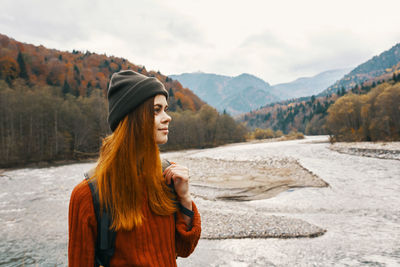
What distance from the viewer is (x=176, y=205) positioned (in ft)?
4.83

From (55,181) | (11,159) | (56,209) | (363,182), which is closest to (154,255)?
(56,209)

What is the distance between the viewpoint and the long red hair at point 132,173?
1246 millimetres

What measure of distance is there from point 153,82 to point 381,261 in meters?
8.34

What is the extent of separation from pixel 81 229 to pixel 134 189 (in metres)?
0.32

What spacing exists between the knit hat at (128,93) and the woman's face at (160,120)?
5 cm

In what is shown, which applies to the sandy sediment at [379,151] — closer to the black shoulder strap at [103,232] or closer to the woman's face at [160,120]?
the woman's face at [160,120]

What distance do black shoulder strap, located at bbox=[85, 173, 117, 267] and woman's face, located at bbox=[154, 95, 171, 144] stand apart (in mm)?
438

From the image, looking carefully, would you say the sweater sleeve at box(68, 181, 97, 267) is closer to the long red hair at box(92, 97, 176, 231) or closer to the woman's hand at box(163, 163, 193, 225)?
the long red hair at box(92, 97, 176, 231)

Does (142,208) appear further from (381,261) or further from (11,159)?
(11,159)

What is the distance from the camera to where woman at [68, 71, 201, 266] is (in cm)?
120

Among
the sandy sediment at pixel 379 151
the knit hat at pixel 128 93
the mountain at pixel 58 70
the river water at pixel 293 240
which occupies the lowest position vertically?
the river water at pixel 293 240

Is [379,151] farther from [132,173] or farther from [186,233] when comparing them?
[132,173]

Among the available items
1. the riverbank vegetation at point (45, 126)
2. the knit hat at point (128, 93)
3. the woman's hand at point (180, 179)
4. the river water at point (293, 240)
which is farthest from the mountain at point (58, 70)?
the woman's hand at point (180, 179)

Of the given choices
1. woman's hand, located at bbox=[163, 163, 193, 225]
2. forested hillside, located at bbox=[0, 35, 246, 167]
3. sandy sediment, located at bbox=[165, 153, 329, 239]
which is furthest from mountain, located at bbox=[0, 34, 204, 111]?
woman's hand, located at bbox=[163, 163, 193, 225]
